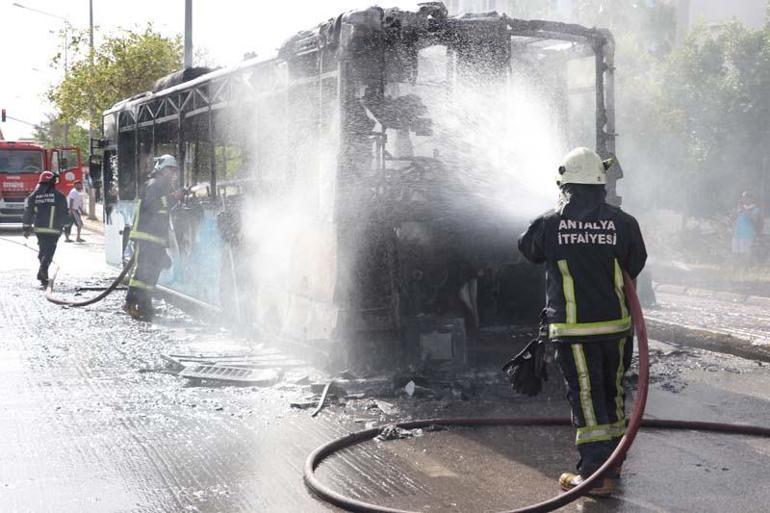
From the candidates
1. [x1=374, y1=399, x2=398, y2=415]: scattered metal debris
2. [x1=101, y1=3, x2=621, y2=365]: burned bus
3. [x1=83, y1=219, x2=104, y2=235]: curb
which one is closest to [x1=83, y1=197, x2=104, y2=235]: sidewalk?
[x1=83, y1=219, x2=104, y2=235]: curb

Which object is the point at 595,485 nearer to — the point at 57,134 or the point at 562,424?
the point at 562,424

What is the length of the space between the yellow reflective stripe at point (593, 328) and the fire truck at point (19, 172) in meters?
28.5

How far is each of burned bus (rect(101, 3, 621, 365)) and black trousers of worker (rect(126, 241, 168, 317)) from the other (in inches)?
110

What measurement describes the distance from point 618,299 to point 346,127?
10.1 ft

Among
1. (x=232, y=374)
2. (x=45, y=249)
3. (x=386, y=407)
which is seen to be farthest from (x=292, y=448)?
(x=45, y=249)

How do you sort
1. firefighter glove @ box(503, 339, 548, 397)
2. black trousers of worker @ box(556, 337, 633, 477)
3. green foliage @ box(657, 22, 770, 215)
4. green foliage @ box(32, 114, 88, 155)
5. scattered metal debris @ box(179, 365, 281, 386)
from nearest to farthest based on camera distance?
black trousers of worker @ box(556, 337, 633, 477)
firefighter glove @ box(503, 339, 548, 397)
scattered metal debris @ box(179, 365, 281, 386)
green foliage @ box(657, 22, 770, 215)
green foliage @ box(32, 114, 88, 155)

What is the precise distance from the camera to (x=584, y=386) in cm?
460

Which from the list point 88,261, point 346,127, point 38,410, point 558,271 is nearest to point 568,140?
point 346,127

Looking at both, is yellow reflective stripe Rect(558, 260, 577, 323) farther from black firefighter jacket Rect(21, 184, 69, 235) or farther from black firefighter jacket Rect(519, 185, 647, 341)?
black firefighter jacket Rect(21, 184, 69, 235)

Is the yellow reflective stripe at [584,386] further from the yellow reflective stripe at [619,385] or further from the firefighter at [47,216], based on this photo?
the firefighter at [47,216]

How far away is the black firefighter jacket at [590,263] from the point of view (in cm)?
459

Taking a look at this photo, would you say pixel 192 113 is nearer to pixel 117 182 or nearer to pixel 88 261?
pixel 117 182

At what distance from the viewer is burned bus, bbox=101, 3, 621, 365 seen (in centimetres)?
716

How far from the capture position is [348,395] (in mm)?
6703
